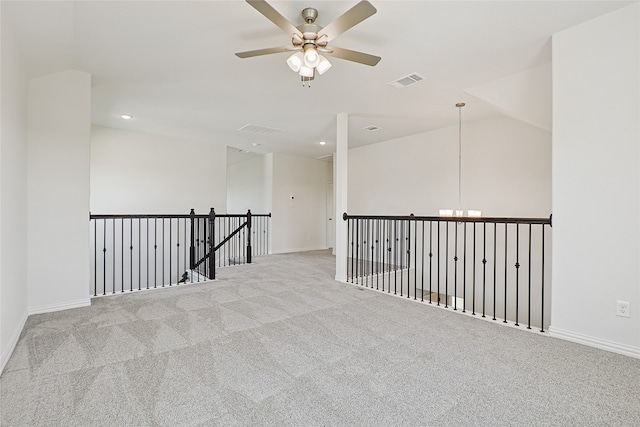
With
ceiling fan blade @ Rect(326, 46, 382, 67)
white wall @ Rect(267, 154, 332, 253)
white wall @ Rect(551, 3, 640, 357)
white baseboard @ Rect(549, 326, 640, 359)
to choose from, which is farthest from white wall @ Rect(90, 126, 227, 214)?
white baseboard @ Rect(549, 326, 640, 359)

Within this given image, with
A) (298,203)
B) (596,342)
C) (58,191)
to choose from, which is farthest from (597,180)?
(298,203)

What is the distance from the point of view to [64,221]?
3.32 m

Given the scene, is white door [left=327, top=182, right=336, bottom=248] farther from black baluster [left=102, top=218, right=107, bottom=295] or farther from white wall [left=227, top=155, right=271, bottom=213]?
black baluster [left=102, top=218, right=107, bottom=295]

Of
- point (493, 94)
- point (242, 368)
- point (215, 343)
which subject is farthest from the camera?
point (493, 94)

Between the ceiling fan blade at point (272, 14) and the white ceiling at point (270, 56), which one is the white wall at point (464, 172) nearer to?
the white ceiling at point (270, 56)

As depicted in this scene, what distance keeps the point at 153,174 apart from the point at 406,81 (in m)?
5.46

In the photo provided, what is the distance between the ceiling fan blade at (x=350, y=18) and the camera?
1905mm

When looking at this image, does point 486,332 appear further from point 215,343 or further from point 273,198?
point 273,198

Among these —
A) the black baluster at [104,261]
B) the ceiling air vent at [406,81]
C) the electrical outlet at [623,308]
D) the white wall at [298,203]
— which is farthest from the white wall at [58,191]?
the electrical outlet at [623,308]

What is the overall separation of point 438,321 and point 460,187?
3.40 meters

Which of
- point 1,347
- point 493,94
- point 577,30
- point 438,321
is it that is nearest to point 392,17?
point 577,30

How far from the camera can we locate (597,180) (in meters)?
2.44

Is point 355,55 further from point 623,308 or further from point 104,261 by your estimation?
point 104,261

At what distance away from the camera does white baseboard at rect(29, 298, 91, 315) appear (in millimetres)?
3142
